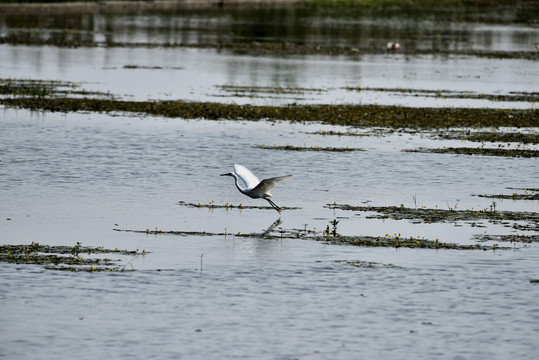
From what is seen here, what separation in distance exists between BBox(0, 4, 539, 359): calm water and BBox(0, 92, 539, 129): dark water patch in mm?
1402

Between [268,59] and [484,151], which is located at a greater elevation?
[268,59]

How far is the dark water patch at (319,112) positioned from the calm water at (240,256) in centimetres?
140

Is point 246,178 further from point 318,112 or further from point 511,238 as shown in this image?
point 318,112

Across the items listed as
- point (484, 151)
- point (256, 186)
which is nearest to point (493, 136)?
point (484, 151)

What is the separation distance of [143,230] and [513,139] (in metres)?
16.4

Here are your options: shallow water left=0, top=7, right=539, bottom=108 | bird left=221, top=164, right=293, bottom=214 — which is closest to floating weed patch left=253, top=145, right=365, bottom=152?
bird left=221, top=164, right=293, bottom=214

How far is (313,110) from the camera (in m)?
39.1

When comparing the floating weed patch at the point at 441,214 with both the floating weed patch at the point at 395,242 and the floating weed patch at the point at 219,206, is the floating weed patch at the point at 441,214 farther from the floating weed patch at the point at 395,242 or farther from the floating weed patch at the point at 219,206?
the floating weed patch at the point at 395,242

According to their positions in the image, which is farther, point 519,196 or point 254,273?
point 519,196

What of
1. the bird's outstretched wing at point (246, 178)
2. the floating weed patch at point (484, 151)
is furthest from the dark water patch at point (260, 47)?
the bird's outstretched wing at point (246, 178)

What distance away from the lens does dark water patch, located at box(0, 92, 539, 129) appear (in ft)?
120

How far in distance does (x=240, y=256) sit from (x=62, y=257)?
9.33 ft

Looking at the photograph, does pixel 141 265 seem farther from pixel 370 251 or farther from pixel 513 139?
pixel 513 139

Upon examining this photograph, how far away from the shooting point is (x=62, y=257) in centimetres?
1712
